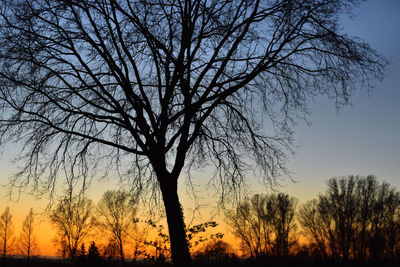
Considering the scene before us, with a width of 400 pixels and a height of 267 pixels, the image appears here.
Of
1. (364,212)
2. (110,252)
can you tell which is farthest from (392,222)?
(110,252)

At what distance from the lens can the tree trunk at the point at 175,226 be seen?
8.70m

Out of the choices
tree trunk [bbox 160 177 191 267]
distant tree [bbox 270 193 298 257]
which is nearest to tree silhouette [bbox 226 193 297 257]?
distant tree [bbox 270 193 298 257]

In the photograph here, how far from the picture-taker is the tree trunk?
8703 mm

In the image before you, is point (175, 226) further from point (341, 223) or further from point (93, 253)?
point (341, 223)

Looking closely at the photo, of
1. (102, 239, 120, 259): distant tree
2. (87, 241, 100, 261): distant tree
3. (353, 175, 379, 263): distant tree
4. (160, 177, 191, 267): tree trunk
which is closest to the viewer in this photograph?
(160, 177, 191, 267): tree trunk

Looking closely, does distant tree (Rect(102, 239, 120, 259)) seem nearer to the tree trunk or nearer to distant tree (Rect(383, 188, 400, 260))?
the tree trunk

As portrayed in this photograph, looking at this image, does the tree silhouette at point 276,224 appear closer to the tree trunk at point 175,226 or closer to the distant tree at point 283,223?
the distant tree at point 283,223

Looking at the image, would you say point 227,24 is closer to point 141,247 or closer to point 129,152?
point 129,152

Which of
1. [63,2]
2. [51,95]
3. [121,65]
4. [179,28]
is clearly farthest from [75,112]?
[179,28]

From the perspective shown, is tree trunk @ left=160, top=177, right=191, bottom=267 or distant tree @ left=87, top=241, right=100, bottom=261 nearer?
tree trunk @ left=160, top=177, right=191, bottom=267

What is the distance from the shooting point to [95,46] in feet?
30.1

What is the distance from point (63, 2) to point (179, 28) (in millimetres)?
2959

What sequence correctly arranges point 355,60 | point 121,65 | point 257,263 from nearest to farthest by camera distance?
point 355,60 < point 121,65 < point 257,263

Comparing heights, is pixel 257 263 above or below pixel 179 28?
below
